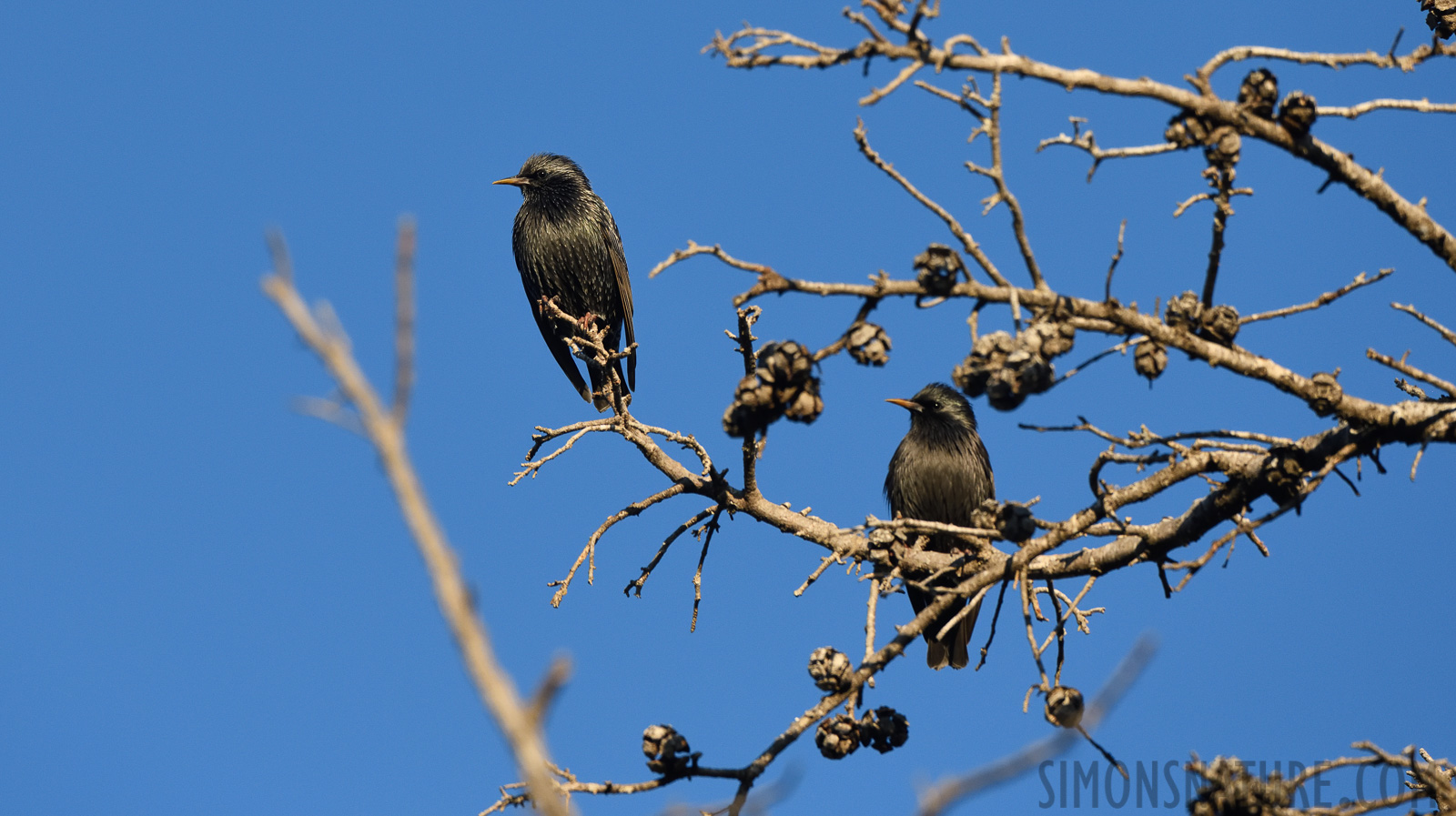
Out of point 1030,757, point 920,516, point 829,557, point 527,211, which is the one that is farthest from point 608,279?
point 1030,757

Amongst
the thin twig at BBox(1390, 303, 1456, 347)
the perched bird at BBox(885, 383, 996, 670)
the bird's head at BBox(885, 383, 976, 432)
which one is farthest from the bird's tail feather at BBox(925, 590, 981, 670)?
the thin twig at BBox(1390, 303, 1456, 347)

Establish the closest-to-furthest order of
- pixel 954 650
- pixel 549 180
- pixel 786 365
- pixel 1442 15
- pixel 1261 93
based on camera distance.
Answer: pixel 1261 93
pixel 786 365
pixel 1442 15
pixel 954 650
pixel 549 180

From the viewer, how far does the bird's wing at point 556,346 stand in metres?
8.77

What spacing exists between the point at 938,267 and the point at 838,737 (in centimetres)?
148

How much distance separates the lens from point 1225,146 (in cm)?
263

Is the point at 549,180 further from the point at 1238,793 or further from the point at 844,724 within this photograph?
the point at 1238,793

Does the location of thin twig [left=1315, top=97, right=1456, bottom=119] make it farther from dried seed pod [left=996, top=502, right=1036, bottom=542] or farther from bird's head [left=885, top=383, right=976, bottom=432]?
bird's head [left=885, top=383, right=976, bottom=432]

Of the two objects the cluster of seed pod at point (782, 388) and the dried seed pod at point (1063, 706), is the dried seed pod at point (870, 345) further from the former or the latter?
the dried seed pod at point (1063, 706)

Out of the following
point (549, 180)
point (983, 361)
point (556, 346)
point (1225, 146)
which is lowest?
point (983, 361)

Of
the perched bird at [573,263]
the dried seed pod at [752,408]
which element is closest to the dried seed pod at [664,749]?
the dried seed pod at [752,408]

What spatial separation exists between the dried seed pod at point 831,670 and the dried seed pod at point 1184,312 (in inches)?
49.3

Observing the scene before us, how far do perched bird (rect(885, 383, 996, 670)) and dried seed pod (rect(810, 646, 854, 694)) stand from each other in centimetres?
289

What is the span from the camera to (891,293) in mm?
2643

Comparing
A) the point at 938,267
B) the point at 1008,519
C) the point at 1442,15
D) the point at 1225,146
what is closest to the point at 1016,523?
the point at 1008,519
